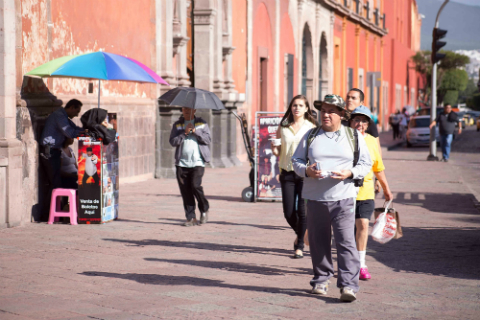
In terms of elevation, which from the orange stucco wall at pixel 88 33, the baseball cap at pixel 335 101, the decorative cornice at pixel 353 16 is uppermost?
the decorative cornice at pixel 353 16

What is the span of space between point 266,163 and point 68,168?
11.7ft

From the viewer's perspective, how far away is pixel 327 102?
593cm

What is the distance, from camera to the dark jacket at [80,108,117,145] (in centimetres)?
1050

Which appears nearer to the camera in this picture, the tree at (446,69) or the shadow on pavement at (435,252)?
the shadow on pavement at (435,252)

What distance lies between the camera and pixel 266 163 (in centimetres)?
1295

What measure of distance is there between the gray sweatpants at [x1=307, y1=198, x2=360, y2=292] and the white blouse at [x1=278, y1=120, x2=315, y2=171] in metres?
2.04

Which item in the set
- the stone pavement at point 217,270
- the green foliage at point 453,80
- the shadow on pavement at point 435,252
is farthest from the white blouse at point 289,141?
the green foliage at point 453,80

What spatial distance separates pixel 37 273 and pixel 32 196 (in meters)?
3.55

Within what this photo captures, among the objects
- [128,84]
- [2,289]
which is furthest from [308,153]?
[128,84]

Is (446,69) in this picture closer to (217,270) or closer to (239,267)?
(239,267)

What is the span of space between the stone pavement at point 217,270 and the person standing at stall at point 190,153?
0.42 metres

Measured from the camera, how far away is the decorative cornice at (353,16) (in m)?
36.9

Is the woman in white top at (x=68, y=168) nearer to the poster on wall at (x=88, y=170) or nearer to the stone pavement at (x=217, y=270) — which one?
the poster on wall at (x=88, y=170)

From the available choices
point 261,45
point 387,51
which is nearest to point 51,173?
point 261,45
